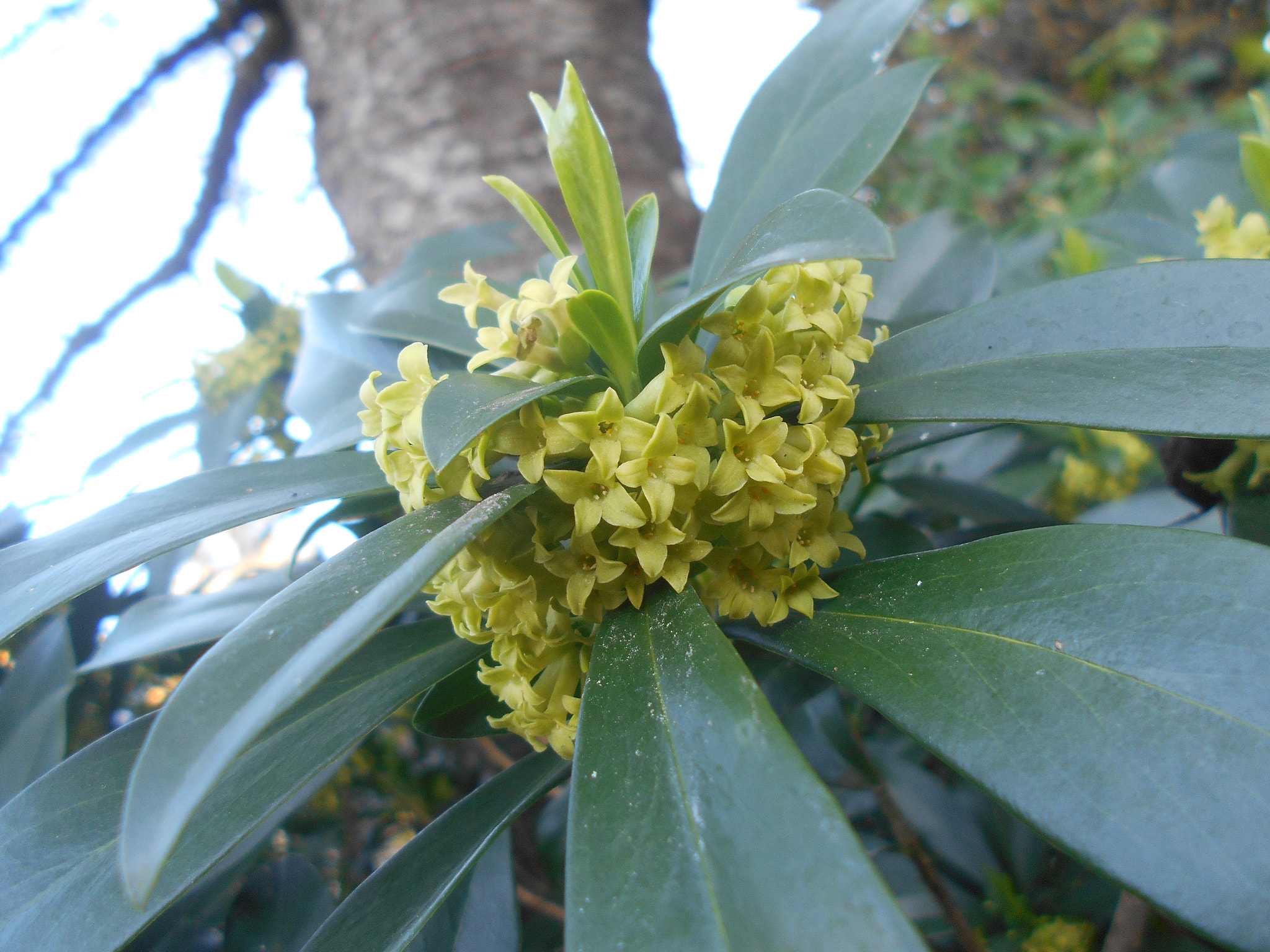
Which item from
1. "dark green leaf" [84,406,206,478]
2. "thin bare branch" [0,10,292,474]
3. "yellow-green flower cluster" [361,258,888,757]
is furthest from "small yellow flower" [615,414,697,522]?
"thin bare branch" [0,10,292,474]

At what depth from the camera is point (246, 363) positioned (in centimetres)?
204

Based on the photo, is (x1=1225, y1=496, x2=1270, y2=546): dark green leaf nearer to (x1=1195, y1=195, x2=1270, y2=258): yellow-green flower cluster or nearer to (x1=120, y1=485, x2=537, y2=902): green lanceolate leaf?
(x1=1195, y1=195, x2=1270, y2=258): yellow-green flower cluster

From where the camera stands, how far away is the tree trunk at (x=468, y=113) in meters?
2.34

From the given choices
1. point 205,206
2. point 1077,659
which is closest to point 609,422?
point 1077,659

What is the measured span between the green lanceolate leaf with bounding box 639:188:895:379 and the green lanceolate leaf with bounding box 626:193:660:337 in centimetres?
13

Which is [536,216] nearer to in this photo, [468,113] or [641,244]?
[641,244]

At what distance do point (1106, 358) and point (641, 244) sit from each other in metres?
0.52

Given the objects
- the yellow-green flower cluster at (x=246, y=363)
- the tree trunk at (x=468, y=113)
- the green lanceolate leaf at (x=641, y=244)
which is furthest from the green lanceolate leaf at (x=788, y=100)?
the yellow-green flower cluster at (x=246, y=363)

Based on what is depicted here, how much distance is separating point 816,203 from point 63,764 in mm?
985

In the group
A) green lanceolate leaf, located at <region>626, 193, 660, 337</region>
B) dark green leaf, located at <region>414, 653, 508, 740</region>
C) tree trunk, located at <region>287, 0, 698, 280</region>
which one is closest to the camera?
green lanceolate leaf, located at <region>626, 193, 660, 337</region>

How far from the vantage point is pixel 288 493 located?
34.0 inches

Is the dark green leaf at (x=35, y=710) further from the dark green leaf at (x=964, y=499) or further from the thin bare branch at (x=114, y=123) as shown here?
the thin bare branch at (x=114, y=123)

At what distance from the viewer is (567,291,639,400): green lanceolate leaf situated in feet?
2.63

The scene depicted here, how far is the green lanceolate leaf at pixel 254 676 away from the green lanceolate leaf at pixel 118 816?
0.79ft
